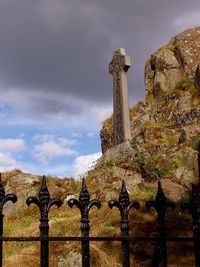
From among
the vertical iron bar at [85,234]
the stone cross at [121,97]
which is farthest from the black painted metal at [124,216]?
the stone cross at [121,97]

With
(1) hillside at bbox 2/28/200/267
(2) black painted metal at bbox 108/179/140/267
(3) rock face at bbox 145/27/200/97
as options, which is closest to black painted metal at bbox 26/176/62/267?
(2) black painted metal at bbox 108/179/140/267

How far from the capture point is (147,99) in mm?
26891

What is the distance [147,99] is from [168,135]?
6.41m

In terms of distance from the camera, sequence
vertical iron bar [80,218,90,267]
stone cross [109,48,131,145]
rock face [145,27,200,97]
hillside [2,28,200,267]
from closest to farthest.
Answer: vertical iron bar [80,218,90,267], hillside [2,28,200,267], stone cross [109,48,131,145], rock face [145,27,200,97]

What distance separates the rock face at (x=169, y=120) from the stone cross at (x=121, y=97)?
2.06 feet

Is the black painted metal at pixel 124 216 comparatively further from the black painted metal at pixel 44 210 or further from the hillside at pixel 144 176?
the hillside at pixel 144 176

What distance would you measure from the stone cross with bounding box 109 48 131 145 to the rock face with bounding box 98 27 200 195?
2.06 ft

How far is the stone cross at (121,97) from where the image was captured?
1955 cm

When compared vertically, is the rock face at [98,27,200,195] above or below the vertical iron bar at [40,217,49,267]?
above

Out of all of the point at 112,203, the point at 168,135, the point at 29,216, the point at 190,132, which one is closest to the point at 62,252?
the point at 112,203

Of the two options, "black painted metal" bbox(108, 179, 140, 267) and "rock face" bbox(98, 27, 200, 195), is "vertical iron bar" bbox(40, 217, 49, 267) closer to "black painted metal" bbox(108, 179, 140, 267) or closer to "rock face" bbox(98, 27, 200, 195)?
"black painted metal" bbox(108, 179, 140, 267)

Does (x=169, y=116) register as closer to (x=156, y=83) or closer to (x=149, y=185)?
(x=156, y=83)

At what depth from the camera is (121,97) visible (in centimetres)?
1980

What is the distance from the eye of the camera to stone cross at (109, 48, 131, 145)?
19547 mm
